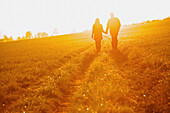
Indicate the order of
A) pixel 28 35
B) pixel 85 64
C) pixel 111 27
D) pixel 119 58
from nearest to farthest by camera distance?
pixel 85 64 < pixel 119 58 < pixel 111 27 < pixel 28 35

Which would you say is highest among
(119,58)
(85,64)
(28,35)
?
(28,35)

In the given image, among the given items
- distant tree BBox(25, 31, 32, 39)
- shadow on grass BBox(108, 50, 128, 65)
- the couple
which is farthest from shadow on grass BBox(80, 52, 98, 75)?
distant tree BBox(25, 31, 32, 39)

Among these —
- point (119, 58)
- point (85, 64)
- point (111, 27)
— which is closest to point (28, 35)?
point (111, 27)

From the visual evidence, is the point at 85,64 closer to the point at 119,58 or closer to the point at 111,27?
the point at 119,58

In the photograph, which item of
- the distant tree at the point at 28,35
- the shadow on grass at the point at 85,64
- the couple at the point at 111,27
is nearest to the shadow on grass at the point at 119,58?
the shadow on grass at the point at 85,64

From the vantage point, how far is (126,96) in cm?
518

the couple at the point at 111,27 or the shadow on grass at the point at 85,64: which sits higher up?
the couple at the point at 111,27

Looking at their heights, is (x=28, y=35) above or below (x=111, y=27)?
above

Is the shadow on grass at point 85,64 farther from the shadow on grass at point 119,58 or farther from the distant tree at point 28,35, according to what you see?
the distant tree at point 28,35

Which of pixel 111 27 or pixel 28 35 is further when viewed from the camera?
pixel 28 35

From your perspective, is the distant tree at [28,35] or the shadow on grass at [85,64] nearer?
the shadow on grass at [85,64]

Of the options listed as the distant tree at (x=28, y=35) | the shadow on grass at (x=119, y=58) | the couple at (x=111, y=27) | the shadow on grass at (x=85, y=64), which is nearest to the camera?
the shadow on grass at (x=85, y=64)

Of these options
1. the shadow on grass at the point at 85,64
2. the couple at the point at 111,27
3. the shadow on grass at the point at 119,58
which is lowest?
the shadow on grass at the point at 85,64

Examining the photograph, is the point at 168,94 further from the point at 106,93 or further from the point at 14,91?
the point at 14,91
